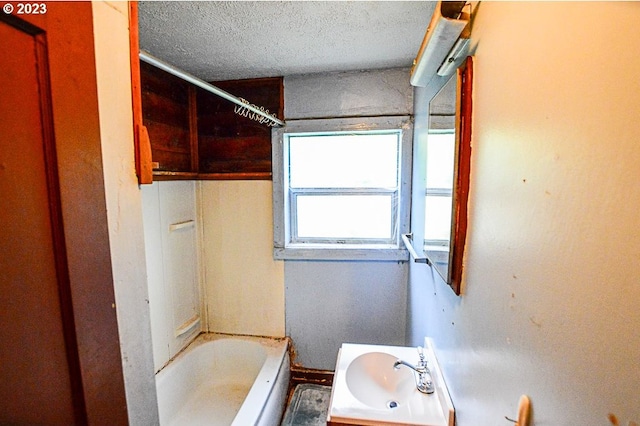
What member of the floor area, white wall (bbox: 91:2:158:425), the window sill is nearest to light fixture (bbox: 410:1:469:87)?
white wall (bbox: 91:2:158:425)

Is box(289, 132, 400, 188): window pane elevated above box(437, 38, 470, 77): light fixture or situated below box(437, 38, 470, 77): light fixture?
below

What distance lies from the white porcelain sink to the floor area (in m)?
0.66

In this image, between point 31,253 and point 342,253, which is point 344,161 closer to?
point 342,253

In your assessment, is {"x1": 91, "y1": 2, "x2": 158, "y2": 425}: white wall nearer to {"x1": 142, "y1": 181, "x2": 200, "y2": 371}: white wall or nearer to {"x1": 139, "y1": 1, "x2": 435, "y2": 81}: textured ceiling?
{"x1": 139, "y1": 1, "x2": 435, "y2": 81}: textured ceiling

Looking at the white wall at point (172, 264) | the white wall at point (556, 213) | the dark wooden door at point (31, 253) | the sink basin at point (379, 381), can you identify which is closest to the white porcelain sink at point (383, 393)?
the sink basin at point (379, 381)

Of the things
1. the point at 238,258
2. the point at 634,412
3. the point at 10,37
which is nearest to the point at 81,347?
the point at 10,37

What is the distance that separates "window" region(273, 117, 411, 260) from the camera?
78.6 inches

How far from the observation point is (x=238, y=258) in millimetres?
2209

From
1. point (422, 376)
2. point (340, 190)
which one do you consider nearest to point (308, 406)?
point (422, 376)

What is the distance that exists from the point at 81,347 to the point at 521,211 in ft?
2.90

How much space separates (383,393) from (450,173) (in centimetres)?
113

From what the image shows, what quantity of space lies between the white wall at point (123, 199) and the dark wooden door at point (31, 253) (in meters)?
0.07

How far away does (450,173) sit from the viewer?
39.3 inches

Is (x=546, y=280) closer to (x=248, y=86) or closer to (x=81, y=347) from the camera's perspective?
(x=81, y=347)
